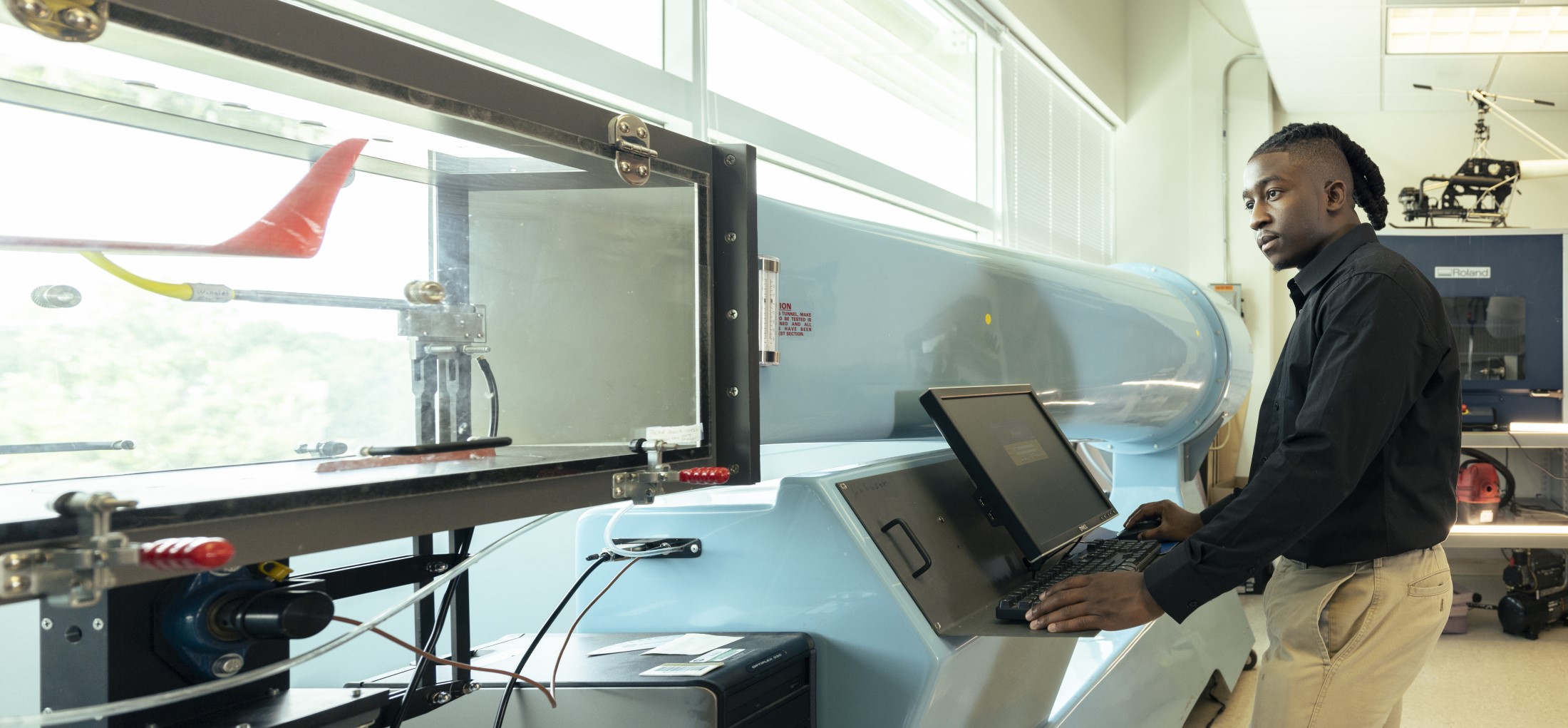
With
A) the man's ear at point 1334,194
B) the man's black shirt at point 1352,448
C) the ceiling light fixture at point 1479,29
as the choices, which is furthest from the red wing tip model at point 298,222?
the ceiling light fixture at point 1479,29

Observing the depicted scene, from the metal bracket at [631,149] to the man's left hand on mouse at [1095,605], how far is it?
0.74 metres

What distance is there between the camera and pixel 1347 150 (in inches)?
68.9

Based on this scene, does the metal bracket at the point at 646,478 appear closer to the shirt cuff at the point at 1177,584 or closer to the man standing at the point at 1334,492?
the man standing at the point at 1334,492

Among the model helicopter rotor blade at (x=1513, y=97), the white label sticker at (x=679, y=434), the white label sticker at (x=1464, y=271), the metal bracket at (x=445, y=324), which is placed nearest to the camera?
the metal bracket at (x=445, y=324)

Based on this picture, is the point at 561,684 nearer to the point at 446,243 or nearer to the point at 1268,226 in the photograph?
the point at 446,243

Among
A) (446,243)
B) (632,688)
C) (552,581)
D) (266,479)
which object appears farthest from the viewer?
(552,581)

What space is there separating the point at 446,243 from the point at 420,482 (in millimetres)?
247

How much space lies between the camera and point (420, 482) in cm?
89

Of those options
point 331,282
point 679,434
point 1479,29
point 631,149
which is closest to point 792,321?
point 679,434

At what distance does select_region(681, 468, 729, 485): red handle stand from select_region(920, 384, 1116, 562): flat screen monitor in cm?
44

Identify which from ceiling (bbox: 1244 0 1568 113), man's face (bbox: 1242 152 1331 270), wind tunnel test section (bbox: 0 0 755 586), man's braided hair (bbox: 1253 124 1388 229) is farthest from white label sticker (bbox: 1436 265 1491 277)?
wind tunnel test section (bbox: 0 0 755 586)

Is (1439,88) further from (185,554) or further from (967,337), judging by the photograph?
(185,554)

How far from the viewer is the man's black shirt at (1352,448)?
4.65 feet

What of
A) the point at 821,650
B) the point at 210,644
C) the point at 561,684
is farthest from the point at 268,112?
the point at 821,650
